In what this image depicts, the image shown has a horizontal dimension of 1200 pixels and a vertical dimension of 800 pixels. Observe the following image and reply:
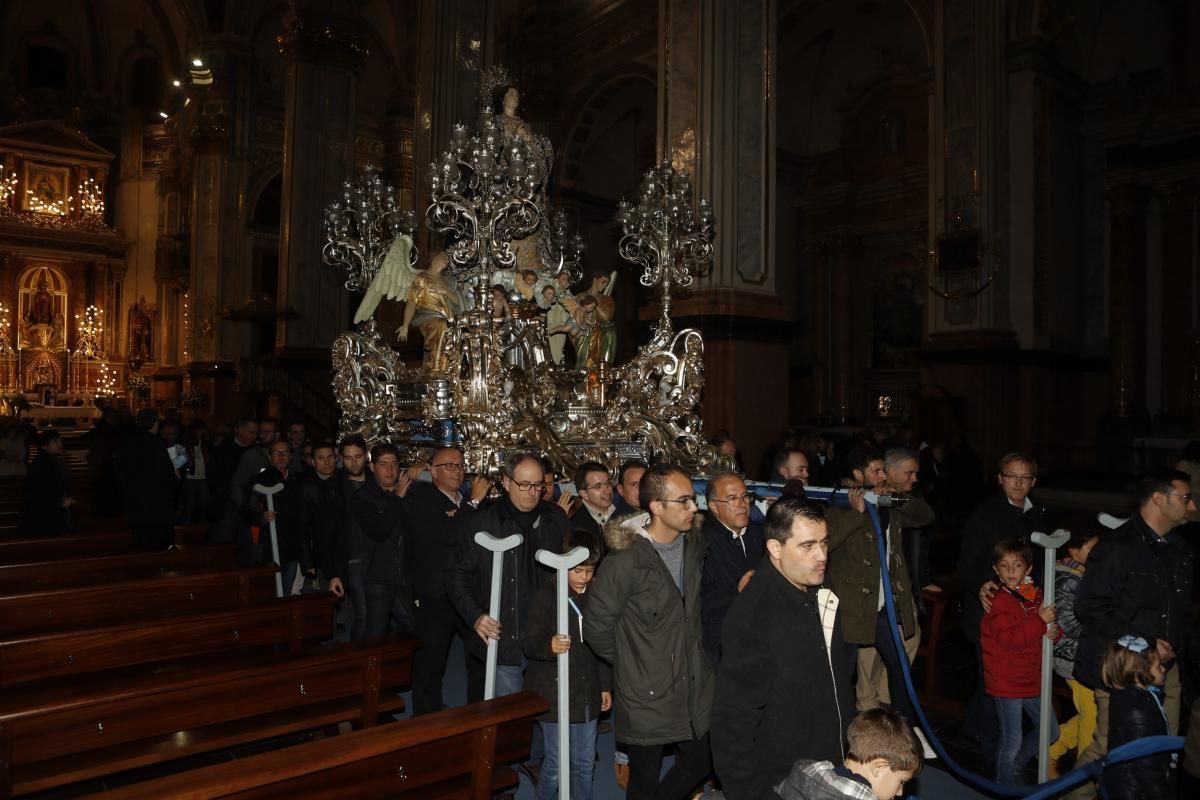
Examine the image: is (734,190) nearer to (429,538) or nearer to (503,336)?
(503,336)

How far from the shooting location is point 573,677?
3967 mm

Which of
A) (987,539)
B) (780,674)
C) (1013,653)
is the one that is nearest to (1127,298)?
(987,539)

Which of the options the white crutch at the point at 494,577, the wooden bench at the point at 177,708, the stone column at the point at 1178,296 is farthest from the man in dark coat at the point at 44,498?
the stone column at the point at 1178,296

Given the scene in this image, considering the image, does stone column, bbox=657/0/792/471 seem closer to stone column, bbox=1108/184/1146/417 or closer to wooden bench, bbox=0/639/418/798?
wooden bench, bbox=0/639/418/798

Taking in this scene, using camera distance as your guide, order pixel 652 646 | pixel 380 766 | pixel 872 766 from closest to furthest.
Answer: pixel 872 766, pixel 380 766, pixel 652 646

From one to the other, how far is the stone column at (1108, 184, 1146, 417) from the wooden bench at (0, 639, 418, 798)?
15.7 m

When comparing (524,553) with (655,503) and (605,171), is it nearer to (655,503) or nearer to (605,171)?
(655,503)

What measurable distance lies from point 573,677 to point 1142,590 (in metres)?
2.81

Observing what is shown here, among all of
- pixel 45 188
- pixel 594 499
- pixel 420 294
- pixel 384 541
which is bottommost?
pixel 384 541

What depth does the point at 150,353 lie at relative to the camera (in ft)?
103

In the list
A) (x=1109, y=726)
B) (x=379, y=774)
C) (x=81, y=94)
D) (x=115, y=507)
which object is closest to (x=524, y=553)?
(x=379, y=774)

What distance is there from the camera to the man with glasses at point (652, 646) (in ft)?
11.5

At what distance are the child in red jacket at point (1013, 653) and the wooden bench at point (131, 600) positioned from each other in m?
4.87

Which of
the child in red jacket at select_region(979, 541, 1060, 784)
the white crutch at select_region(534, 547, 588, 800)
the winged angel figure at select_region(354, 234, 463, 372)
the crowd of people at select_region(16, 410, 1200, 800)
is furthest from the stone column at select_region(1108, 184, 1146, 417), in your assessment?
the white crutch at select_region(534, 547, 588, 800)
